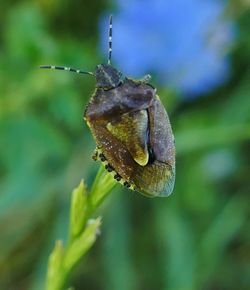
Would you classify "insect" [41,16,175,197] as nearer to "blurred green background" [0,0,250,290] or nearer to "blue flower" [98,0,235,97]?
"blurred green background" [0,0,250,290]

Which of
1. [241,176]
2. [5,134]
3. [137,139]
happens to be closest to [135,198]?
[241,176]

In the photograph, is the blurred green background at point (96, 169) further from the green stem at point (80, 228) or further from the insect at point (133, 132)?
the green stem at point (80, 228)

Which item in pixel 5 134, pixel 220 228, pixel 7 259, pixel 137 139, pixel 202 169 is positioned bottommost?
pixel 137 139

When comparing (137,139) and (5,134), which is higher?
(5,134)

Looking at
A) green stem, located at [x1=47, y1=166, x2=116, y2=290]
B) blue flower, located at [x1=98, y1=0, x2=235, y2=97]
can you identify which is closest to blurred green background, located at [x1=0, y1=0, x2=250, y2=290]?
blue flower, located at [x1=98, y1=0, x2=235, y2=97]

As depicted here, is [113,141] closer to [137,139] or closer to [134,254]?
[137,139]

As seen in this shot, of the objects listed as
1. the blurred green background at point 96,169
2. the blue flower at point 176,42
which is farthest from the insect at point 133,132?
the blue flower at point 176,42
